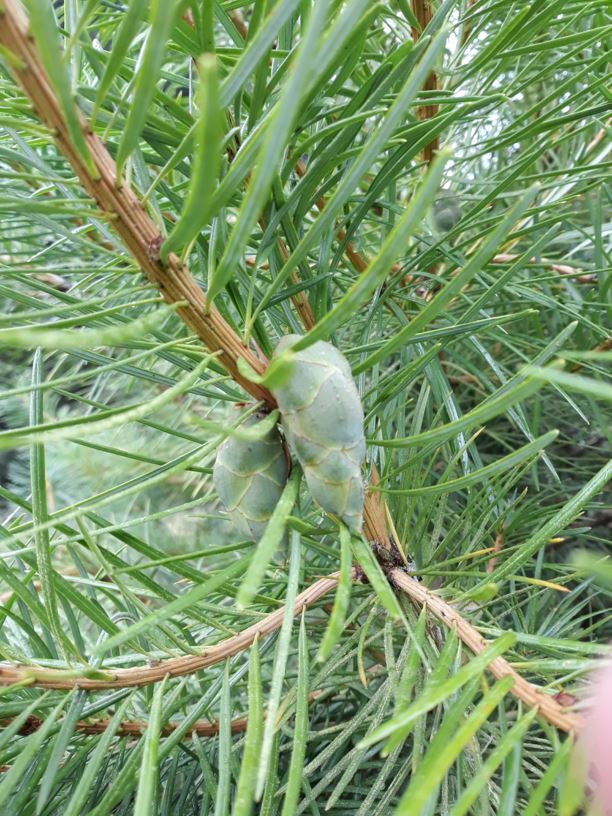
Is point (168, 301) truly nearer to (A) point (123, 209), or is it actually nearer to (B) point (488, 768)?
(A) point (123, 209)

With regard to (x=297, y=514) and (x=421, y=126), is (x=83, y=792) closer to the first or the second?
(x=297, y=514)

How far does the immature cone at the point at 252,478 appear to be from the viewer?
0.86 ft

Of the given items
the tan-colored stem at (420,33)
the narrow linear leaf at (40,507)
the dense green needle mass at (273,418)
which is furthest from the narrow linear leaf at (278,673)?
the tan-colored stem at (420,33)

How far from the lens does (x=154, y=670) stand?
1.00 feet

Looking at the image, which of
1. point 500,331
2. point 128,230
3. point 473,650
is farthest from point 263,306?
point 500,331

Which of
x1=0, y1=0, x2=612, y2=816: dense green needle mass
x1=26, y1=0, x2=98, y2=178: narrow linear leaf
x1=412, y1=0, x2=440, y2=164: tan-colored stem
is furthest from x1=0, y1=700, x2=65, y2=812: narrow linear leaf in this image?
x1=412, y1=0, x2=440, y2=164: tan-colored stem

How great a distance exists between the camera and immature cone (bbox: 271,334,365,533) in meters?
0.23

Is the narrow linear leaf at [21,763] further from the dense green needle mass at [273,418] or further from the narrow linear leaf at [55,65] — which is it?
the narrow linear leaf at [55,65]

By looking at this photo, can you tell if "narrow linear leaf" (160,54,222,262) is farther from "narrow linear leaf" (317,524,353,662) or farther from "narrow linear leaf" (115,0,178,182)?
"narrow linear leaf" (317,524,353,662)

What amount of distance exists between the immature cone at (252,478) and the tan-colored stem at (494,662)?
9cm

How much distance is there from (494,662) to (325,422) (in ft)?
0.40

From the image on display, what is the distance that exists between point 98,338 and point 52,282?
2.48ft

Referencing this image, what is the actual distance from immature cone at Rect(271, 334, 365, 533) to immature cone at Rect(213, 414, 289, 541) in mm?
18

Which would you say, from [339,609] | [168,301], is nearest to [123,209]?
[168,301]
